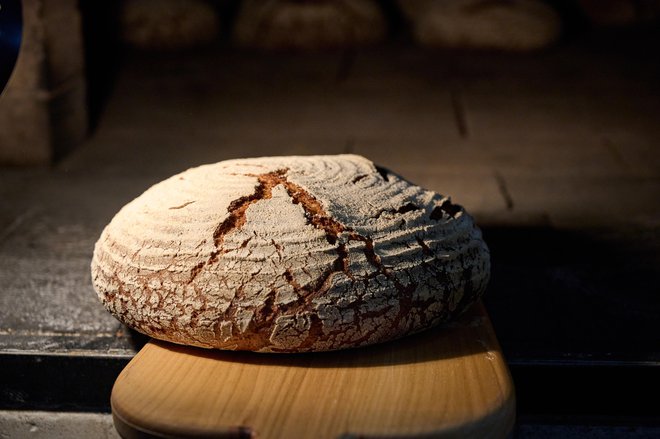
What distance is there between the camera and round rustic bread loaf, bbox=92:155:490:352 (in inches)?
64.5

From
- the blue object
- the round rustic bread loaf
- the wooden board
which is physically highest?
the blue object

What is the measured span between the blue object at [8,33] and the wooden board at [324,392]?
2.06 ft

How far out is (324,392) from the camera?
151cm

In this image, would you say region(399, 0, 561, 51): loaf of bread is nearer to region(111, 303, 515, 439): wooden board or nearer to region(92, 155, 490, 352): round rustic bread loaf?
region(92, 155, 490, 352): round rustic bread loaf

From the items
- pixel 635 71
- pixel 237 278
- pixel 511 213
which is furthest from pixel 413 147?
pixel 237 278

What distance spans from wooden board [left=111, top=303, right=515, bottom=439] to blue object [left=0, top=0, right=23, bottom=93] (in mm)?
626

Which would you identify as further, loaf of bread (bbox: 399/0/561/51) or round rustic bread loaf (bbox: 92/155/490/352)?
loaf of bread (bbox: 399/0/561/51)

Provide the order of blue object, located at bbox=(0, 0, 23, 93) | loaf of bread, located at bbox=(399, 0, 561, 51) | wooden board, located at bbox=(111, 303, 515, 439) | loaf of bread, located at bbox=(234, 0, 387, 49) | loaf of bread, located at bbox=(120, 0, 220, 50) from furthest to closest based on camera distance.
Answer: loaf of bread, located at bbox=(120, 0, 220, 50), loaf of bread, located at bbox=(234, 0, 387, 49), loaf of bread, located at bbox=(399, 0, 561, 51), blue object, located at bbox=(0, 0, 23, 93), wooden board, located at bbox=(111, 303, 515, 439)

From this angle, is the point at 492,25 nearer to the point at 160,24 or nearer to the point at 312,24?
the point at 312,24

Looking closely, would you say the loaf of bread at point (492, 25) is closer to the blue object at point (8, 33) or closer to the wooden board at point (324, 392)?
the wooden board at point (324, 392)

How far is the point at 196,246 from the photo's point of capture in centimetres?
170

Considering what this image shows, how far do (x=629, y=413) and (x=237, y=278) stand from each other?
37.9 inches

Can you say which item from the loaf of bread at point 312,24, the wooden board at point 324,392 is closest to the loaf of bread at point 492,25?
the loaf of bread at point 312,24

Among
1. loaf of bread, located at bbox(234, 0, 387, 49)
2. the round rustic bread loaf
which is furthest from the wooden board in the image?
loaf of bread, located at bbox(234, 0, 387, 49)
